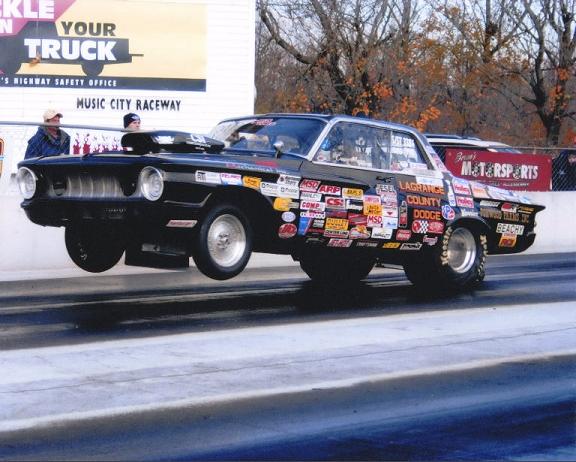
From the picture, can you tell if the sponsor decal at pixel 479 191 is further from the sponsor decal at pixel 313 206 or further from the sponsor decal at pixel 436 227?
the sponsor decal at pixel 313 206

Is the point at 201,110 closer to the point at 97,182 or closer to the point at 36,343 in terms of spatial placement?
the point at 97,182

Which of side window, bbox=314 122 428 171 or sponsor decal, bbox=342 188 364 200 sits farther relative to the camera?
side window, bbox=314 122 428 171

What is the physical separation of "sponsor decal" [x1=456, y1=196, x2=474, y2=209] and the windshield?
2004 mm

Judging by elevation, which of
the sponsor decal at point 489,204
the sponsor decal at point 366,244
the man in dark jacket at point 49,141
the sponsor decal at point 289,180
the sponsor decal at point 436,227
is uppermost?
the man in dark jacket at point 49,141

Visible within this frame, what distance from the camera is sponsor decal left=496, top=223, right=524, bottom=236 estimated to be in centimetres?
1302

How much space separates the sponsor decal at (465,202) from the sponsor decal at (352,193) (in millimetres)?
1622

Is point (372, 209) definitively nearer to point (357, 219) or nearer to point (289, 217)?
point (357, 219)

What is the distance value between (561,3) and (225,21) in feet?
43.4

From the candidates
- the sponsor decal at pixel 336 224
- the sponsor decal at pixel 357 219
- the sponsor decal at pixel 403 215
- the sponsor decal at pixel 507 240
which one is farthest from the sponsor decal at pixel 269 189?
the sponsor decal at pixel 507 240

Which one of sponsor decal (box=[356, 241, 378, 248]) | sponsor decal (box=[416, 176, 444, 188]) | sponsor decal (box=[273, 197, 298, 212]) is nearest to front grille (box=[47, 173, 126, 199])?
sponsor decal (box=[273, 197, 298, 212])

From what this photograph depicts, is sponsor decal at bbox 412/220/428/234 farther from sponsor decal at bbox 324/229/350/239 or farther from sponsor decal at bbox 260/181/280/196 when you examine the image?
sponsor decal at bbox 260/181/280/196

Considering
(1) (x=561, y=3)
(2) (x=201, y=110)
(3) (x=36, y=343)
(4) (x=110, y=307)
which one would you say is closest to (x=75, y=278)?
(4) (x=110, y=307)

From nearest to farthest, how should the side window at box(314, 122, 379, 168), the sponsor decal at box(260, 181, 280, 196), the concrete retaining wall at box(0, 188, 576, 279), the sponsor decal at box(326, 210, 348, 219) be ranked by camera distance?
the sponsor decal at box(260, 181, 280, 196) → the sponsor decal at box(326, 210, 348, 219) → the side window at box(314, 122, 379, 168) → the concrete retaining wall at box(0, 188, 576, 279)

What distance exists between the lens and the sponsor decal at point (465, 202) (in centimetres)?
1252
